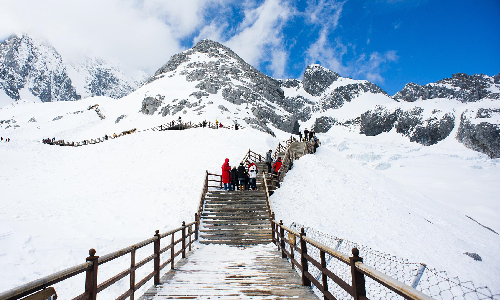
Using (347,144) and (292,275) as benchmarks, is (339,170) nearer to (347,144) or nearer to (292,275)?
(292,275)

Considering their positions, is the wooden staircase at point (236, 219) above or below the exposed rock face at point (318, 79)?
below

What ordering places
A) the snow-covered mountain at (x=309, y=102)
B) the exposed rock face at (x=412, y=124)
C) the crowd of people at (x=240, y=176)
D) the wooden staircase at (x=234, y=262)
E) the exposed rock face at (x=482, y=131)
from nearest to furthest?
the wooden staircase at (x=234, y=262), the crowd of people at (x=240, y=176), the exposed rock face at (x=482, y=131), the snow-covered mountain at (x=309, y=102), the exposed rock face at (x=412, y=124)

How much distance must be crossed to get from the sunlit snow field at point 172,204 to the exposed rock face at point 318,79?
12759 centimetres

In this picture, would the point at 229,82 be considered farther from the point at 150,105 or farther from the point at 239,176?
the point at 239,176

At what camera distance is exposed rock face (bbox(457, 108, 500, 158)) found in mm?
49844

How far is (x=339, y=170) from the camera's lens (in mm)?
20469

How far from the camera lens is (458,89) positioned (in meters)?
114

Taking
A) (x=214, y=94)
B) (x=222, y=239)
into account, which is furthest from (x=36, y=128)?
(x=222, y=239)

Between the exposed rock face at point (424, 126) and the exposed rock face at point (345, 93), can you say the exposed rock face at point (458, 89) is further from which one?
the exposed rock face at point (424, 126)

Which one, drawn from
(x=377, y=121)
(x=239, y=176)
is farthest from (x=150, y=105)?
(x=377, y=121)

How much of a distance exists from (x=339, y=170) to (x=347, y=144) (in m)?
30.9

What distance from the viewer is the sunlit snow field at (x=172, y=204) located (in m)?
8.96

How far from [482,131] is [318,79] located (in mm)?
111105

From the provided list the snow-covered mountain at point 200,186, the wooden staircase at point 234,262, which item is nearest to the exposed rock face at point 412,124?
the snow-covered mountain at point 200,186
